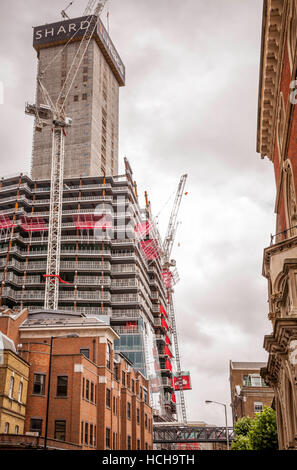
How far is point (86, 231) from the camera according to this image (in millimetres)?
127125

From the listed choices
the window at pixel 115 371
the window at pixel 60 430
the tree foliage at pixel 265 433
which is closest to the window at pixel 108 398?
the window at pixel 115 371

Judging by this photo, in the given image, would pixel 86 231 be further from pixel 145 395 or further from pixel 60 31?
pixel 60 31

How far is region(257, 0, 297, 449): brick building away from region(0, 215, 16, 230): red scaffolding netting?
95.1 meters

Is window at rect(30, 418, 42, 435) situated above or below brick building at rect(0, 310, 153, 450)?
below

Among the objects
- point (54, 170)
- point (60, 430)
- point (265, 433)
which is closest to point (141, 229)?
point (54, 170)

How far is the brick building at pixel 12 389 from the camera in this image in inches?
1622

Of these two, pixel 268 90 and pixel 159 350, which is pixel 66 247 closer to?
pixel 159 350

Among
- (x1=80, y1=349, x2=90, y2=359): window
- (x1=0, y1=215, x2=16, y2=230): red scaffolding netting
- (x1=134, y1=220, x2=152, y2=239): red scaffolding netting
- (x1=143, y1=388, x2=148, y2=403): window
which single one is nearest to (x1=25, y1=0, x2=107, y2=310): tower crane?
(x1=0, y1=215, x2=16, y2=230): red scaffolding netting

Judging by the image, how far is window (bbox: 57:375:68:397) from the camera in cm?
4759

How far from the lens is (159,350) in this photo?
458ft

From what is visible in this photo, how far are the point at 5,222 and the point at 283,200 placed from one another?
99.6 metres

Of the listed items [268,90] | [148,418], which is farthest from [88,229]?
[268,90]

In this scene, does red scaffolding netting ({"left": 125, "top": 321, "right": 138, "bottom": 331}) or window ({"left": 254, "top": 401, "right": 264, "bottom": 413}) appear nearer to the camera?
window ({"left": 254, "top": 401, "right": 264, "bottom": 413})

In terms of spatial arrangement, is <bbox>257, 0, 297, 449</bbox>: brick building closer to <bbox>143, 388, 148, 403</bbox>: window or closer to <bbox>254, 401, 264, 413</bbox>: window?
<bbox>143, 388, 148, 403</bbox>: window
